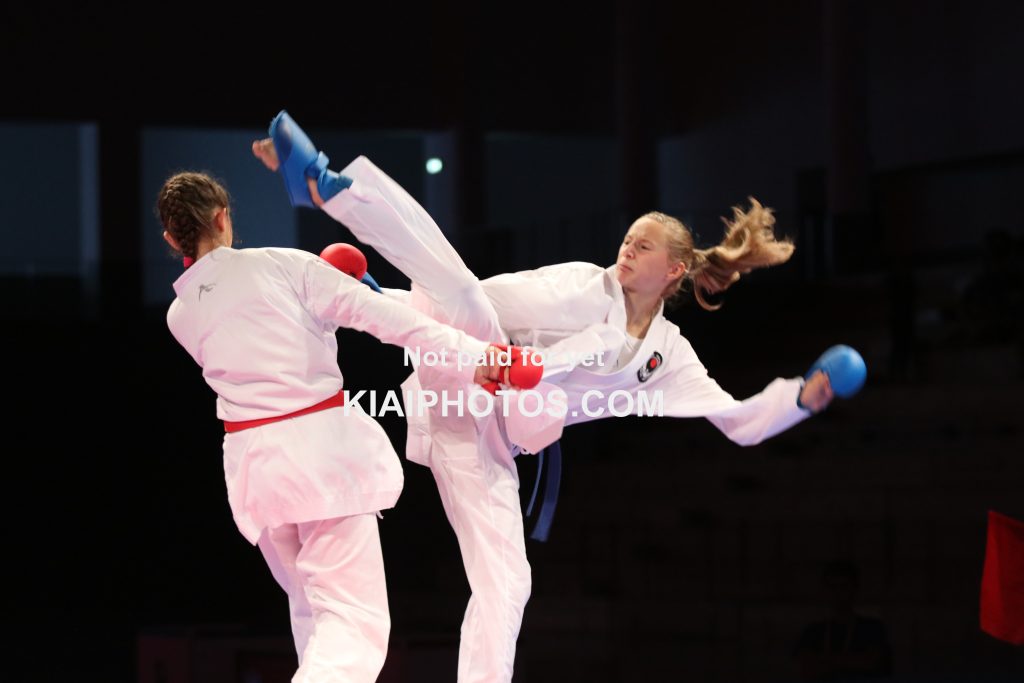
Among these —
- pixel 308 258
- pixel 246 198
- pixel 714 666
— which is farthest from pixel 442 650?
pixel 246 198

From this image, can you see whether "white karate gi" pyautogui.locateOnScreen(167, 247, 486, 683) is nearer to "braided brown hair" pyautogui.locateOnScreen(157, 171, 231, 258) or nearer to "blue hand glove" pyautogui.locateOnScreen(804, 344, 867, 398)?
"braided brown hair" pyautogui.locateOnScreen(157, 171, 231, 258)

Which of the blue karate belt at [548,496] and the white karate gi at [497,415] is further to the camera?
the blue karate belt at [548,496]

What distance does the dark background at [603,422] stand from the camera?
5660 mm

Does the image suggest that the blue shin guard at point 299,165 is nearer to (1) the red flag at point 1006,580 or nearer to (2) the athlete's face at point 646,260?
(2) the athlete's face at point 646,260

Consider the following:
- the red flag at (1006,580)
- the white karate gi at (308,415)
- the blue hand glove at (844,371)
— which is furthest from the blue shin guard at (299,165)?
the red flag at (1006,580)

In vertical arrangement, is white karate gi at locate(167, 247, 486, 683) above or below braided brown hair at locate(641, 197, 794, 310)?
below

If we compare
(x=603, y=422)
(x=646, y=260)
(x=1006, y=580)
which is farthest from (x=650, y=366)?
(x=603, y=422)

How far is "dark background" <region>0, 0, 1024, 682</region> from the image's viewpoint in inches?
223

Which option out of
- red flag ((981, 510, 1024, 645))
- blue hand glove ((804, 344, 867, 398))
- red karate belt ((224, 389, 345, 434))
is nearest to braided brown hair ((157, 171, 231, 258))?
red karate belt ((224, 389, 345, 434))

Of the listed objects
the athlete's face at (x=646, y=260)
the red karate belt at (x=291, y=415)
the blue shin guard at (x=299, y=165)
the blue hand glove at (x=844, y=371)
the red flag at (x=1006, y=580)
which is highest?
the blue shin guard at (x=299, y=165)

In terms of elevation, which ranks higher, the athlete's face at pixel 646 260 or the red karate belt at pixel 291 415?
the athlete's face at pixel 646 260

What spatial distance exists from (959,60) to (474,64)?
310 cm

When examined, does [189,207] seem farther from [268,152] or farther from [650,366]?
[650,366]

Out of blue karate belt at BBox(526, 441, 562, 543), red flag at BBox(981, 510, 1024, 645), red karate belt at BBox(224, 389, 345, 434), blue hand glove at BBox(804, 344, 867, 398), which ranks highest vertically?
blue hand glove at BBox(804, 344, 867, 398)
